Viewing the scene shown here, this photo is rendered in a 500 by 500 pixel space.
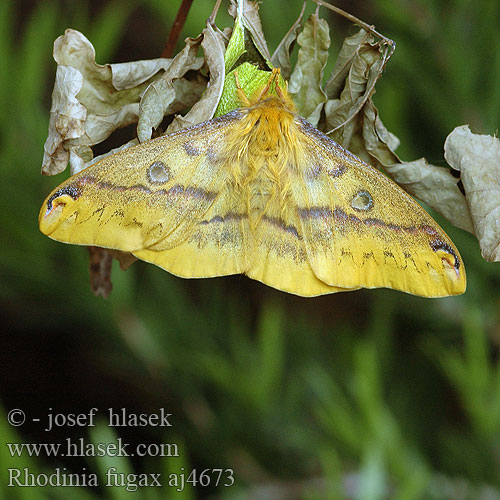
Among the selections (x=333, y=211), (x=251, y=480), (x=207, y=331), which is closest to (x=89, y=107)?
(x=333, y=211)

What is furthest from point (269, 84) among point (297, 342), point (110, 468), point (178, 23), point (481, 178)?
point (297, 342)

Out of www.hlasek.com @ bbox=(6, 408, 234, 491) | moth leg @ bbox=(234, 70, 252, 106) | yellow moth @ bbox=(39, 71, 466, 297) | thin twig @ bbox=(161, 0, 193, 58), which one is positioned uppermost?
thin twig @ bbox=(161, 0, 193, 58)

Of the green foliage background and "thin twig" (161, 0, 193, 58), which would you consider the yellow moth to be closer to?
"thin twig" (161, 0, 193, 58)

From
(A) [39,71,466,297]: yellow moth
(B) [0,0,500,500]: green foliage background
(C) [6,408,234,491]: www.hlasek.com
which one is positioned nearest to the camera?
(A) [39,71,466,297]: yellow moth

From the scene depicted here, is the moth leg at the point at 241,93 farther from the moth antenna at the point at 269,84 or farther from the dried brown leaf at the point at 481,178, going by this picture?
the dried brown leaf at the point at 481,178

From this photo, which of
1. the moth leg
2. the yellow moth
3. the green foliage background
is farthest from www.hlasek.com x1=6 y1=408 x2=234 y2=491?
the moth leg

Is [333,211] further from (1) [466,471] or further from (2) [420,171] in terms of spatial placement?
(1) [466,471]

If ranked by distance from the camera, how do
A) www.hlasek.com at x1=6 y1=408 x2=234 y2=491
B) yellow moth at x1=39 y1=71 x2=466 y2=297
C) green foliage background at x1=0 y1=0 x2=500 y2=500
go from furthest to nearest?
green foliage background at x1=0 y1=0 x2=500 y2=500 < www.hlasek.com at x1=6 y1=408 x2=234 y2=491 < yellow moth at x1=39 y1=71 x2=466 y2=297
